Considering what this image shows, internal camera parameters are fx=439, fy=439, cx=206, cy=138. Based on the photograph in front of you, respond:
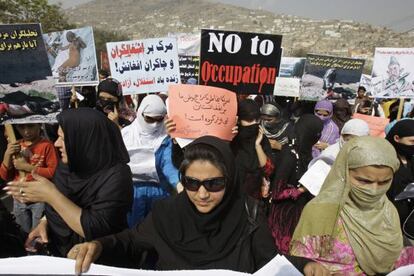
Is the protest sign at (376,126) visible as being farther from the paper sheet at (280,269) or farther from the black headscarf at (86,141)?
the paper sheet at (280,269)

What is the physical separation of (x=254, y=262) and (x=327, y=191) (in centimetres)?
52

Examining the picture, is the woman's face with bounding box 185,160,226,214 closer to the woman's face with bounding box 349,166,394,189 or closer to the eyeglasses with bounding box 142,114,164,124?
the woman's face with bounding box 349,166,394,189

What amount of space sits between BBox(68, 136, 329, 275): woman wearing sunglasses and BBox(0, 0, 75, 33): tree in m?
22.3

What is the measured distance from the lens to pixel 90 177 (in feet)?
6.84

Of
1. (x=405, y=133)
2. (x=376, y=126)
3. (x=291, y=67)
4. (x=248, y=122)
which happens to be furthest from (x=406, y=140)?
(x=291, y=67)

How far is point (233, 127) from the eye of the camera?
325 cm

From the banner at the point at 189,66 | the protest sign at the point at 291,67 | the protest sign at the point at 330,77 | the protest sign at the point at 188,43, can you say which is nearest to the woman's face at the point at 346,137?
the protest sign at the point at 330,77

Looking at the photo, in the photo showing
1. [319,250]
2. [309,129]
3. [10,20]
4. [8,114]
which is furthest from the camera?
[10,20]

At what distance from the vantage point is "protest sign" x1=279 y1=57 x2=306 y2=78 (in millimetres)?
→ 12867

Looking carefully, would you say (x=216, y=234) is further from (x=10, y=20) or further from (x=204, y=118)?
(x=10, y=20)

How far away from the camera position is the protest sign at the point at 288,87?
973cm

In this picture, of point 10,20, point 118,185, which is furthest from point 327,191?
point 10,20

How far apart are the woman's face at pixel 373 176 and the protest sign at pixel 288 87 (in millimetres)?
7884

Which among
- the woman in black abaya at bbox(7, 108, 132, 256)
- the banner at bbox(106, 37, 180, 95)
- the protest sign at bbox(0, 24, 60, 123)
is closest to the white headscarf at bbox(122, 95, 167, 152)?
the protest sign at bbox(0, 24, 60, 123)
